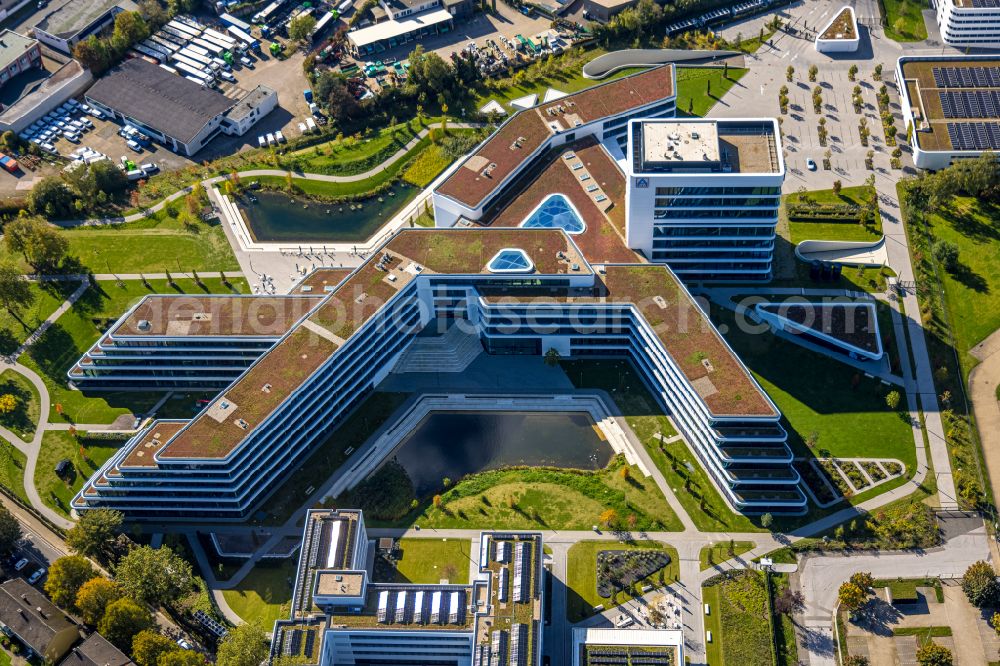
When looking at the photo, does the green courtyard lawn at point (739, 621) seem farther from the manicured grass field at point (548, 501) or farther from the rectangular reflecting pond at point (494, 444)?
the rectangular reflecting pond at point (494, 444)

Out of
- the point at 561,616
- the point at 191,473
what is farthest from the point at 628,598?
the point at 191,473

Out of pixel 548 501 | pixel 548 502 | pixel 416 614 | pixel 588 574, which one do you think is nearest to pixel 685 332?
pixel 548 501

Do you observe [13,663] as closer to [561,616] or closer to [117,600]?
[117,600]

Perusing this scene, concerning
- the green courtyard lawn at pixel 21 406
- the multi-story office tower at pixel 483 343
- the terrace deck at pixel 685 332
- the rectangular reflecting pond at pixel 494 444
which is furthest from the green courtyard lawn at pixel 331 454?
the green courtyard lawn at pixel 21 406

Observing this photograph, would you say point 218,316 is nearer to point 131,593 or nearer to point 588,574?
point 131,593

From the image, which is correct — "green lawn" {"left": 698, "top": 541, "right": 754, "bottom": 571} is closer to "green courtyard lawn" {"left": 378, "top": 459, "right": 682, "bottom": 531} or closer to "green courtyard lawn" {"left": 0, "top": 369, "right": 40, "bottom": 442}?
"green courtyard lawn" {"left": 378, "top": 459, "right": 682, "bottom": 531}
